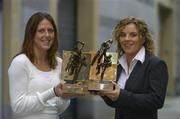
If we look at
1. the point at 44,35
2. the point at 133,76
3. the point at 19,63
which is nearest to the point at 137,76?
the point at 133,76

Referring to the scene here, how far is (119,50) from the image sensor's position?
3.87m

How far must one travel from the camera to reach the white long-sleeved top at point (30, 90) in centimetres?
383

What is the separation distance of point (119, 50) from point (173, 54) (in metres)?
16.3

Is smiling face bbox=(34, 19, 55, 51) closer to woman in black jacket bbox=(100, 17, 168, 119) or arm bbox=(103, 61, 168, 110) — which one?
woman in black jacket bbox=(100, 17, 168, 119)

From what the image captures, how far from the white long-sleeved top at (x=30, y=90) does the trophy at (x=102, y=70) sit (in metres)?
0.42

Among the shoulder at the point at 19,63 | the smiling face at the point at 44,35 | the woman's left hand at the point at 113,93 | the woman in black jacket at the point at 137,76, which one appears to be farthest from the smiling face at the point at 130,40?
the shoulder at the point at 19,63

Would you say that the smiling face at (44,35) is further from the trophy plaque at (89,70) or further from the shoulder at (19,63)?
the trophy plaque at (89,70)

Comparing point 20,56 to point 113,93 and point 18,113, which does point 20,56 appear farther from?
point 113,93

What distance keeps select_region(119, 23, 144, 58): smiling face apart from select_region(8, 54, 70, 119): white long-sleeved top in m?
0.69

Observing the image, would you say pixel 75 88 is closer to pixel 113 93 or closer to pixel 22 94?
pixel 113 93

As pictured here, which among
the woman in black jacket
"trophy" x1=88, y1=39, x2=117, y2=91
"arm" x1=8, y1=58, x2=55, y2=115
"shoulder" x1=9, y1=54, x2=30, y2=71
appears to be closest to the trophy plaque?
"trophy" x1=88, y1=39, x2=117, y2=91

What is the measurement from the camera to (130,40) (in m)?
3.65

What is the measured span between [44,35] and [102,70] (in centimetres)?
65

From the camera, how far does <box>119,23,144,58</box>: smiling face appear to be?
364 cm
